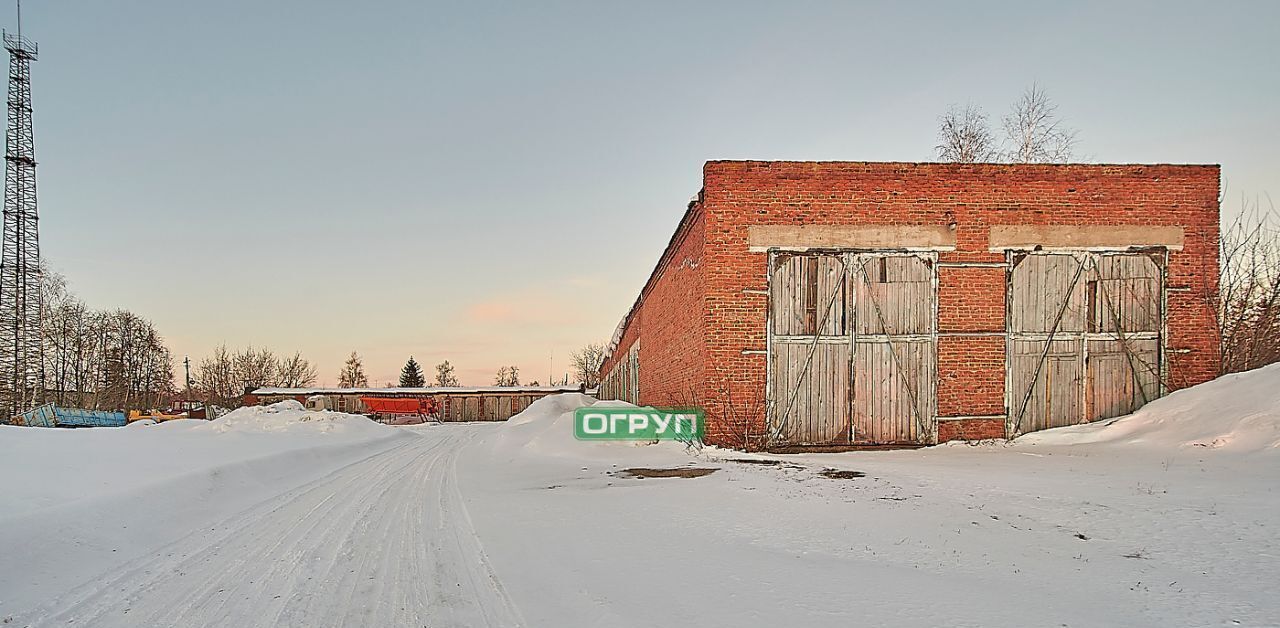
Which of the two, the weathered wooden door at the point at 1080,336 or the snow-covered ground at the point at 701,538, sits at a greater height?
the weathered wooden door at the point at 1080,336

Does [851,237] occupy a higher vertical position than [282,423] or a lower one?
higher

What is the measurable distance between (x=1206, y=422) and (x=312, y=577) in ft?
36.4

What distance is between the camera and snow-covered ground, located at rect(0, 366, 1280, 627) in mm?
4551

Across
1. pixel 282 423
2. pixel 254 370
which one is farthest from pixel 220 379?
pixel 282 423

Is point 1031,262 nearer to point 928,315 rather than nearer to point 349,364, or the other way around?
point 928,315

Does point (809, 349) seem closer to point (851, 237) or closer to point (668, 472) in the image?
point (851, 237)

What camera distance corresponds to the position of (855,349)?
13.0 metres

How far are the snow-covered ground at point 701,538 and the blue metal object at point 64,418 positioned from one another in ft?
75.6

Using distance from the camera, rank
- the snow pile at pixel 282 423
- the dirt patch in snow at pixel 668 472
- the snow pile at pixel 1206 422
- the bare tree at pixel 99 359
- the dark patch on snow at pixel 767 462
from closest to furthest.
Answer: the snow pile at pixel 1206 422 < the dirt patch in snow at pixel 668 472 < the dark patch on snow at pixel 767 462 < the snow pile at pixel 282 423 < the bare tree at pixel 99 359

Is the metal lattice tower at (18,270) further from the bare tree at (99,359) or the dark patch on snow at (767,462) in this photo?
the dark patch on snow at (767,462)

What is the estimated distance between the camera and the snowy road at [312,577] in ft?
15.2

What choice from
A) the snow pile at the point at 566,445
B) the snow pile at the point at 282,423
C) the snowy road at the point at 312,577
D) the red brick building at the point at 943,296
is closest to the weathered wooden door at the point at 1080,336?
the red brick building at the point at 943,296

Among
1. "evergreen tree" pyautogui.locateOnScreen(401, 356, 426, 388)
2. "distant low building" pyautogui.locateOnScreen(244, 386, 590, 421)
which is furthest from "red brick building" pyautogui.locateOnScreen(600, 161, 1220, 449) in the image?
"evergreen tree" pyautogui.locateOnScreen(401, 356, 426, 388)

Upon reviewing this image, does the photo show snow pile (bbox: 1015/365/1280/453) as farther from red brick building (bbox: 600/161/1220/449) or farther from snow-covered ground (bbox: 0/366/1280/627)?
red brick building (bbox: 600/161/1220/449)
